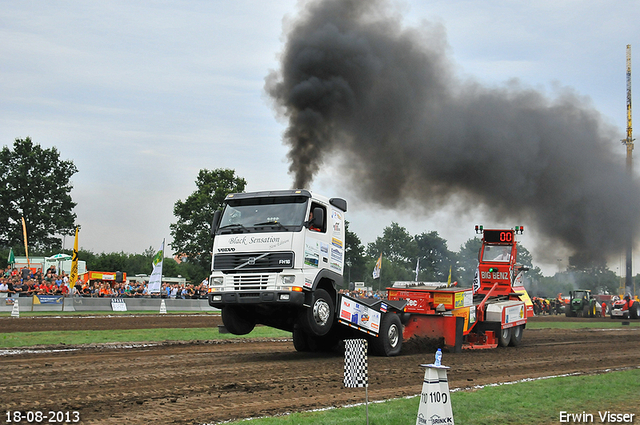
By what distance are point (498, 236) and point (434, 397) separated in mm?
14895

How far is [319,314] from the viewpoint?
39.9ft

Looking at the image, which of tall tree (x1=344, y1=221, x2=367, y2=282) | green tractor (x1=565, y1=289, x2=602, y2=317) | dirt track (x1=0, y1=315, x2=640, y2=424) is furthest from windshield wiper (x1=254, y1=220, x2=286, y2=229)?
tall tree (x1=344, y1=221, x2=367, y2=282)

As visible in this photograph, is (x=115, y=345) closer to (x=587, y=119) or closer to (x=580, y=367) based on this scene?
(x=580, y=367)

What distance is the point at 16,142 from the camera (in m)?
72.3

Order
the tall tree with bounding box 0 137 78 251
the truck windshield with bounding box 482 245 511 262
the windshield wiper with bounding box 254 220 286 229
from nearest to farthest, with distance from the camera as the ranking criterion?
1. the windshield wiper with bounding box 254 220 286 229
2. the truck windshield with bounding box 482 245 511 262
3. the tall tree with bounding box 0 137 78 251

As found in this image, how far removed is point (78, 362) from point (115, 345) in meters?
3.74

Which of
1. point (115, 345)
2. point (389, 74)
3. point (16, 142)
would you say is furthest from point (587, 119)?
point (16, 142)

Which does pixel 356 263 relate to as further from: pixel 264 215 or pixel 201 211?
pixel 264 215

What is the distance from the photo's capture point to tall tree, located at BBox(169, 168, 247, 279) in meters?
71.8

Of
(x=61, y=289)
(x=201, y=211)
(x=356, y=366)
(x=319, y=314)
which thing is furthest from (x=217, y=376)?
(x=201, y=211)

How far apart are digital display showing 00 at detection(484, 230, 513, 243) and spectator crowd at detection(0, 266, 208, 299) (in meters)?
17.8

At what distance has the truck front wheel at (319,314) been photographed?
11.9m

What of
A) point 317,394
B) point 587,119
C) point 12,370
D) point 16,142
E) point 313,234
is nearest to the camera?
point 317,394

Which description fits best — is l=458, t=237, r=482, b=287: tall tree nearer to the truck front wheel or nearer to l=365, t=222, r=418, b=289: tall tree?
the truck front wheel
